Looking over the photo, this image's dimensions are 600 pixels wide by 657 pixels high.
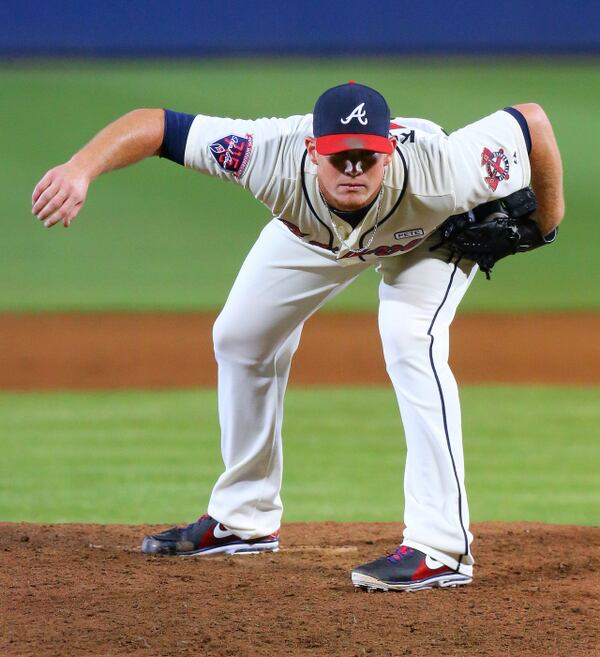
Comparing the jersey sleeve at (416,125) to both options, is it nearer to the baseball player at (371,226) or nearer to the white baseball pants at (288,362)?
the baseball player at (371,226)

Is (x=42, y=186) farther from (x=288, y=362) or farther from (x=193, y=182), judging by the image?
(x=193, y=182)

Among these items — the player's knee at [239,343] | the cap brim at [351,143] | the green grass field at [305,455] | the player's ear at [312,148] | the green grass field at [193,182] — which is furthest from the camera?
the green grass field at [193,182]

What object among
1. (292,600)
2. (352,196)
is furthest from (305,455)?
(352,196)

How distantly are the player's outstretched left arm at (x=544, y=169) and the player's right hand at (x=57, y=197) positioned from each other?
1.42 meters

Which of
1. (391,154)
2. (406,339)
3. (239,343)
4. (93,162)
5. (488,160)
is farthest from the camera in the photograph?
(239,343)

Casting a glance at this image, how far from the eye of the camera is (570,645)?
2867 mm

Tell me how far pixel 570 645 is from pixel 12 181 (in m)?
13.6

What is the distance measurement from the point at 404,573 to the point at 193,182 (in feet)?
43.2

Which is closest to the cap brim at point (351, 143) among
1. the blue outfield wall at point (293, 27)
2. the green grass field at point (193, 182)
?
the green grass field at point (193, 182)

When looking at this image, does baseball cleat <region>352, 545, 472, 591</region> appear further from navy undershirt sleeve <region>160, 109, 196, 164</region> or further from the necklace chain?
navy undershirt sleeve <region>160, 109, 196, 164</region>

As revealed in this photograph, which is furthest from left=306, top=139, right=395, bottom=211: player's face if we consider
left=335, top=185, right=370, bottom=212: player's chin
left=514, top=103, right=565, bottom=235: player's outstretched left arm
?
left=514, top=103, right=565, bottom=235: player's outstretched left arm

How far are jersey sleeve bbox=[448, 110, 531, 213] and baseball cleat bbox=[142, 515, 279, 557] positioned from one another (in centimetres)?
143

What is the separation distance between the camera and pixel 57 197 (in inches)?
114

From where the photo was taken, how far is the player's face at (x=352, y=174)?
313 centimetres
